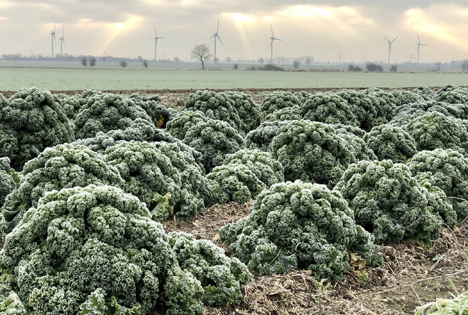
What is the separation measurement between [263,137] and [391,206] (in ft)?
20.2

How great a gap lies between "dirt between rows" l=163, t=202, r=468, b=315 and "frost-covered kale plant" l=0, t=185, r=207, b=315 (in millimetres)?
785

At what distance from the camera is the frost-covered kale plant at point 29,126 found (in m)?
11.8

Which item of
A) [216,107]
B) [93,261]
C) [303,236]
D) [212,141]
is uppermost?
[216,107]

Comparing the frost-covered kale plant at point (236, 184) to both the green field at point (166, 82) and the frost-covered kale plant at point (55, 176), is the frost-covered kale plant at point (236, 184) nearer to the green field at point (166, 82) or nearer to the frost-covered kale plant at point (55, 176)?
the frost-covered kale plant at point (55, 176)

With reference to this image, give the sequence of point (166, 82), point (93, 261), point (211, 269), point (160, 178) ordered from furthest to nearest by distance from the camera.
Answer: point (166, 82), point (160, 178), point (211, 269), point (93, 261)

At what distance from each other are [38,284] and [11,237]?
711 mm

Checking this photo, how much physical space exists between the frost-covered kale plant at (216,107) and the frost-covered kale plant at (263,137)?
402 centimetres

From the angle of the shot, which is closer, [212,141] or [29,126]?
[29,126]

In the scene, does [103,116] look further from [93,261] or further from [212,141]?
[93,261]

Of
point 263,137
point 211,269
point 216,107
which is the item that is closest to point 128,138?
point 263,137

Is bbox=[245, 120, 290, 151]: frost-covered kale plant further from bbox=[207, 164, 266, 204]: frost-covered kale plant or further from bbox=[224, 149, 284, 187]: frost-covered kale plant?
bbox=[207, 164, 266, 204]: frost-covered kale plant

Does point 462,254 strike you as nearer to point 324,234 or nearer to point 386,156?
point 324,234

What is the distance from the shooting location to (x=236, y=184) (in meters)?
9.80

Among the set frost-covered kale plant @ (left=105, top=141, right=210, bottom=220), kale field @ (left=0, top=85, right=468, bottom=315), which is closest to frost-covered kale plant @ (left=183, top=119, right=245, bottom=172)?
kale field @ (left=0, top=85, right=468, bottom=315)
